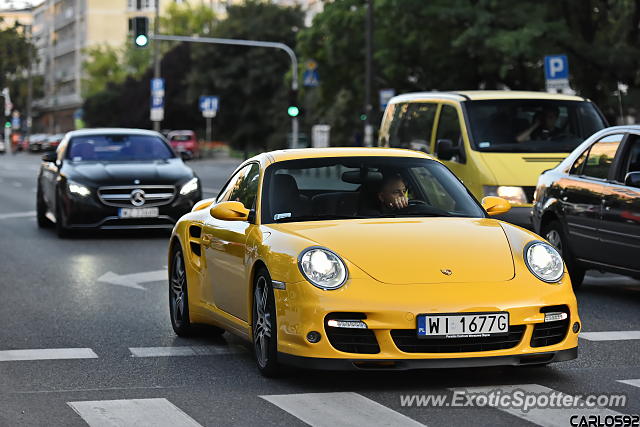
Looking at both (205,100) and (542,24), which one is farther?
(205,100)

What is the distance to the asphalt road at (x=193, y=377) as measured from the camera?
7.02m

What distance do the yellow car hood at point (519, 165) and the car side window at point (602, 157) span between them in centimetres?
344

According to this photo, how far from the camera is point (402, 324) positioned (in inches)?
299

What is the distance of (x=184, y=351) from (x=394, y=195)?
5.55 ft

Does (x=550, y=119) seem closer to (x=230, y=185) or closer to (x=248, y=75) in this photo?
(x=230, y=185)

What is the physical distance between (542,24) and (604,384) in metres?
29.3

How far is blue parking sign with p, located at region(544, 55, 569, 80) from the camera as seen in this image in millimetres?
27422

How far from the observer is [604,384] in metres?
7.90

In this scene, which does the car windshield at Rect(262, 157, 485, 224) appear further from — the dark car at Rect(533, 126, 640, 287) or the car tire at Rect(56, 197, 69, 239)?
the car tire at Rect(56, 197, 69, 239)

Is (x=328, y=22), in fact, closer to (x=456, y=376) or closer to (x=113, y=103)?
(x=456, y=376)

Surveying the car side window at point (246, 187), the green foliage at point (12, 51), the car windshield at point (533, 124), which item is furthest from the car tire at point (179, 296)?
the green foliage at point (12, 51)

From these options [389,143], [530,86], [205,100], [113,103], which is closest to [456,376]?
[389,143]

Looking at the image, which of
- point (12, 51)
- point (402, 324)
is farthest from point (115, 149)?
point (12, 51)

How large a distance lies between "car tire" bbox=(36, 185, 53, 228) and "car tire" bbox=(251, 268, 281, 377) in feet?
46.5
